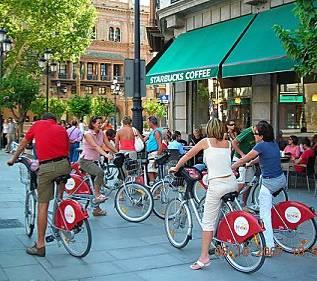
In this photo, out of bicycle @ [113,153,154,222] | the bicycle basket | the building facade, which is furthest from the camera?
the building facade

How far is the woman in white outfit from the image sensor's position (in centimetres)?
580

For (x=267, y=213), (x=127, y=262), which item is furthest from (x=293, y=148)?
(x=127, y=262)

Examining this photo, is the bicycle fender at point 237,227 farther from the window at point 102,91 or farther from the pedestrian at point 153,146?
the window at point 102,91

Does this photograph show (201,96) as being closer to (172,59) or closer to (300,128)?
(172,59)

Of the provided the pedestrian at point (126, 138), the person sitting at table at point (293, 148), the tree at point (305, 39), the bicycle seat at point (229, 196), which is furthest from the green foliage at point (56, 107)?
the bicycle seat at point (229, 196)

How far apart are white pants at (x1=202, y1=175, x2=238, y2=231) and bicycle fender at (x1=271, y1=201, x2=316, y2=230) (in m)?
1.11

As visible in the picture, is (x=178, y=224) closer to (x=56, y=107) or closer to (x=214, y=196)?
(x=214, y=196)

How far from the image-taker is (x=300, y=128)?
13477 millimetres

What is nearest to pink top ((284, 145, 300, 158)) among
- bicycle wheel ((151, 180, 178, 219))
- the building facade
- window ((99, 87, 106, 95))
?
the building facade

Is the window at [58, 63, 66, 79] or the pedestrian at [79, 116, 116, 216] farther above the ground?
the window at [58, 63, 66, 79]

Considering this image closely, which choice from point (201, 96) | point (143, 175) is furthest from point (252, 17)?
point (143, 175)

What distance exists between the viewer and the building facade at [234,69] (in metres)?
12.5

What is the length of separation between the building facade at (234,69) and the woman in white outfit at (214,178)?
5.53m

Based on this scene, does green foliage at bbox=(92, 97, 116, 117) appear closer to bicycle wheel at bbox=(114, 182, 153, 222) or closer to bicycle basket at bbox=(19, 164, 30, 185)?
bicycle wheel at bbox=(114, 182, 153, 222)
